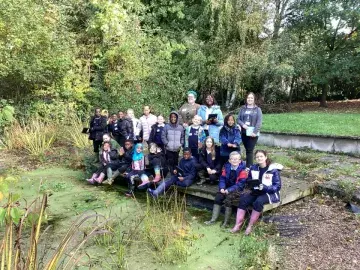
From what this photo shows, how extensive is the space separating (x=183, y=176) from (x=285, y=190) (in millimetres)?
1597

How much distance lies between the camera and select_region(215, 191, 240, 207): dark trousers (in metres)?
4.75

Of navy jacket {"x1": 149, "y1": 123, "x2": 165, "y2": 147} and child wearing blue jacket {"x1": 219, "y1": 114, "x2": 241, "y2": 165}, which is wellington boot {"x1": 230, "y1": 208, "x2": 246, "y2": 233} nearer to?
child wearing blue jacket {"x1": 219, "y1": 114, "x2": 241, "y2": 165}

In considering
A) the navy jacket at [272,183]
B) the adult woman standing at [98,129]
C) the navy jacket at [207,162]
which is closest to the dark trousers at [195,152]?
the navy jacket at [207,162]

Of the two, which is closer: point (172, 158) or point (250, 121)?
point (250, 121)

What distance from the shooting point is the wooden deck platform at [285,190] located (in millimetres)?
4947

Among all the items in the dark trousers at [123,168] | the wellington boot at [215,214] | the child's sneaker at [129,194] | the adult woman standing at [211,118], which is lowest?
the child's sneaker at [129,194]

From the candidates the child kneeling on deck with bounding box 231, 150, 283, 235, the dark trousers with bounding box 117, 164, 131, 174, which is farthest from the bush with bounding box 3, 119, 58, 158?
the child kneeling on deck with bounding box 231, 150, 283, 235

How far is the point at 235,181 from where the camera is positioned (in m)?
4.94

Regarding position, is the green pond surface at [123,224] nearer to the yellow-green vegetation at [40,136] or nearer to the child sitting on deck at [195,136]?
the child sitting on deck at [195,136]

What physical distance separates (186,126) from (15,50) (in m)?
5.89

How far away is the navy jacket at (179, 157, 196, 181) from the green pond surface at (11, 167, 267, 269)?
0.48 m

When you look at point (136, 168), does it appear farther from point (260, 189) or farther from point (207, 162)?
point (260, 189)

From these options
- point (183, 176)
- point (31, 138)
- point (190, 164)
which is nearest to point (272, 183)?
point (190, 164)

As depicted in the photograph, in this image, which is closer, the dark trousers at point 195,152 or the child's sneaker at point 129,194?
the dark trousers at point 195,152
